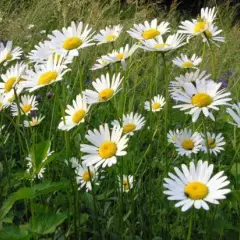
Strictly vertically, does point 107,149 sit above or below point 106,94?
below

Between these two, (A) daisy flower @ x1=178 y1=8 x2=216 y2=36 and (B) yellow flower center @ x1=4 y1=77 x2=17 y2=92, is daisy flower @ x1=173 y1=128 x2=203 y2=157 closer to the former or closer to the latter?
(A) daisy flower @ x1=178 y1=8 x2=216 y2=36

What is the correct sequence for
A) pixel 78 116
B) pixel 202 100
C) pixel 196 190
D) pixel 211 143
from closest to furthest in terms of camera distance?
pixel 196 190 < pixel 202 100 < pixel 78 116 < pixel 211 143

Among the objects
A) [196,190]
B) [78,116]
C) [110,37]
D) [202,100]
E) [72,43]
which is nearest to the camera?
[196,190]

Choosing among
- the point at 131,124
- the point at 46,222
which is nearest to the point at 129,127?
the point at 131,124

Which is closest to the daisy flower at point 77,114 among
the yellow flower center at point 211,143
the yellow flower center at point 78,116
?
the yellow flower center at point 78,116

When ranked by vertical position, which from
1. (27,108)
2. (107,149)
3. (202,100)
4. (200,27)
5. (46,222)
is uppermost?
(200,27)

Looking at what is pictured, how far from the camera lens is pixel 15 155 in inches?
76.1

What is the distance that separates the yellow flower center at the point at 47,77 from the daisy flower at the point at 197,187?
38 cm

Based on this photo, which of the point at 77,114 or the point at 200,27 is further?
the point at 200,27

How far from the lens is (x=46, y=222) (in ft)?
3.32

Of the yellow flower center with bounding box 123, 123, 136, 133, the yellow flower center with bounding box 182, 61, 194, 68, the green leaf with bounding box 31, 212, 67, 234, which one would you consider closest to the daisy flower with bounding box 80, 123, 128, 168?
the green leaf with bounding box 31, 212, 67, 234

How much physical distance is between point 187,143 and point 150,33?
32cm

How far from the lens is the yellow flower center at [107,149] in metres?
0.99

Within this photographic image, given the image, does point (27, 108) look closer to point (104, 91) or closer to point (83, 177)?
point (83, 177)
